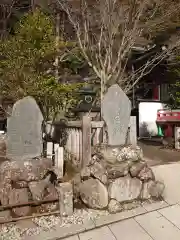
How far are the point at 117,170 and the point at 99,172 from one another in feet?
1.23

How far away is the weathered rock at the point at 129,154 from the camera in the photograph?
201 inches

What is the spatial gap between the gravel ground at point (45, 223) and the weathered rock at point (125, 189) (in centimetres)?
A: 45

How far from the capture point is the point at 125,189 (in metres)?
4.99

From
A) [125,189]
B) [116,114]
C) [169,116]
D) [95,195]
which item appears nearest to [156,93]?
[169,116]

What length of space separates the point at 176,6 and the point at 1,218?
11023mm

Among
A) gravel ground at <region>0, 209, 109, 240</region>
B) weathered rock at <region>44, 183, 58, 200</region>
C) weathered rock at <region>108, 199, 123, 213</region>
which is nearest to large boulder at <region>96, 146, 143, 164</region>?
weathered rock at <region>108, 199, 123, 213</region>

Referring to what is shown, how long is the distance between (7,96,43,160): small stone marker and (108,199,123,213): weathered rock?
1886 mm

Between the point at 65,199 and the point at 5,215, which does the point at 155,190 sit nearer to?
the point at 65,199

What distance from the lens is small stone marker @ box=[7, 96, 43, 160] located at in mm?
4848

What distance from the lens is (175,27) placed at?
12.2m

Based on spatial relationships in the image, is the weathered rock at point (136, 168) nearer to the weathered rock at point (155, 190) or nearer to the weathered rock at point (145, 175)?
the weathered rock at point (145, 175)

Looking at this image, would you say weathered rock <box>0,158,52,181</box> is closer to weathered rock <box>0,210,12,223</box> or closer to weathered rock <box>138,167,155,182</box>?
weathered rock <box>0,210,12,223</box>

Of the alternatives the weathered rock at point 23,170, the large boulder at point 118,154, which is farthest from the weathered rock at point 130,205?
the weathered rock at point 23,170

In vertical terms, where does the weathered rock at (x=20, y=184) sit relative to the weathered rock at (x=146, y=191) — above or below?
above
